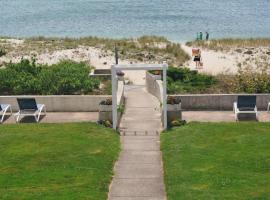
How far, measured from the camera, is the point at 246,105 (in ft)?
71.2

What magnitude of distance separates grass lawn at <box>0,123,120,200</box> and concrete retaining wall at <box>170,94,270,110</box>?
407cm

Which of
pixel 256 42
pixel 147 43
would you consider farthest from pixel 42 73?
pixel 256 42

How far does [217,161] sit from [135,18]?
60.5 meters

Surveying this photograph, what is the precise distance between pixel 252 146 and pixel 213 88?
7040 mm

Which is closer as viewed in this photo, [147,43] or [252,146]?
[252,146]

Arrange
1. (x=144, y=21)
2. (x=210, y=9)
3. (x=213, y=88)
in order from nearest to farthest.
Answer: (x=213, y=88)
(x=144, y=21)
(x=210, y=9)

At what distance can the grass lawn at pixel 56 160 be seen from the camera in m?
14.6

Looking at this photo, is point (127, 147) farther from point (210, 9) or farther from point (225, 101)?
point (210, 9)

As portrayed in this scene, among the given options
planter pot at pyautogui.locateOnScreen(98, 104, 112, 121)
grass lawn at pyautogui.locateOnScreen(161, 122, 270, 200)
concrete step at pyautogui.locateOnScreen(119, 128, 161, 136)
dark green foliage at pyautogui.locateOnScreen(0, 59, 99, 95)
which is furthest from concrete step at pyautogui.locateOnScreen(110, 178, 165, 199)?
dark green foliage at pyautogui.locateOnScreen(0, 59, 99, 95)

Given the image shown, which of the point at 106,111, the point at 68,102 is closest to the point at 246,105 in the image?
the point at 106,111

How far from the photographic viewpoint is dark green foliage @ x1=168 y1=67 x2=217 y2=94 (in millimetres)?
24656

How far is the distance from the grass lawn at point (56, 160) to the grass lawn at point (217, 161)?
1709mm

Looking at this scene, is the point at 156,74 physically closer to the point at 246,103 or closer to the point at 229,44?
the point at 246,103

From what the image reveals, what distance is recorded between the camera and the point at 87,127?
67.1ft
